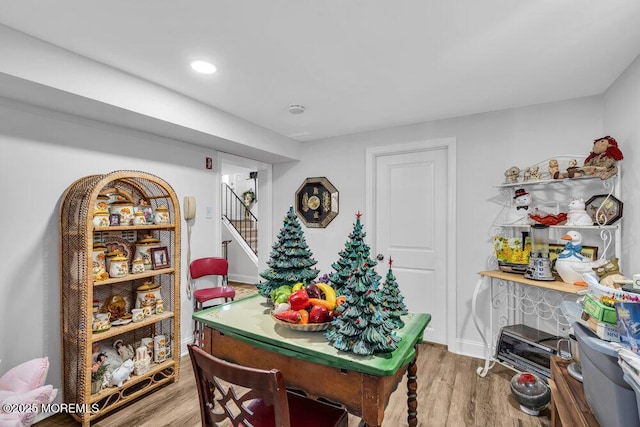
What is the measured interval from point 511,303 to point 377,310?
222 cm

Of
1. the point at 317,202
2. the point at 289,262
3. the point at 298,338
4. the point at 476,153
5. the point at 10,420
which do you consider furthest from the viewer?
the point at 317,202

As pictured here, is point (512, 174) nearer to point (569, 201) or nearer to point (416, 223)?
point (569, 201)

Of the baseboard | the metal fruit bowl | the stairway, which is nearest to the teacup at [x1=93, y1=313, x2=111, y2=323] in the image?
the metal fruit bowl

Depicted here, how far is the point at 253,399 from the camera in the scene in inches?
40.7

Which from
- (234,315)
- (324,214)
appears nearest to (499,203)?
(324,214)

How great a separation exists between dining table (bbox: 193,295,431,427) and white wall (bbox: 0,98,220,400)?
1390 millimetres

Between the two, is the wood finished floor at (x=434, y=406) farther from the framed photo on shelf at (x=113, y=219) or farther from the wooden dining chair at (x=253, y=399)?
the framed photo on shelf at (x=113, y=219)

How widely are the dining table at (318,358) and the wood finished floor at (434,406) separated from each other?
637mm

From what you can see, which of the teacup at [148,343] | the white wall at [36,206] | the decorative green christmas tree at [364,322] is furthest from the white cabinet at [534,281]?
the white wall at [36,206]

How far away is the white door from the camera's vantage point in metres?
3.04

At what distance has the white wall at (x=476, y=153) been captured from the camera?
249 centimetres

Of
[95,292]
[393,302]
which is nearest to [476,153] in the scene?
[393,302]

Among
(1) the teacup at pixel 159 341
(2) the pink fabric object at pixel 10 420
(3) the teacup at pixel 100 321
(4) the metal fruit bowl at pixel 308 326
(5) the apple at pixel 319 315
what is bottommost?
(2) the pink fabric object at pixel 10 420

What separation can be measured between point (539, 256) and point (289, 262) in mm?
1875
